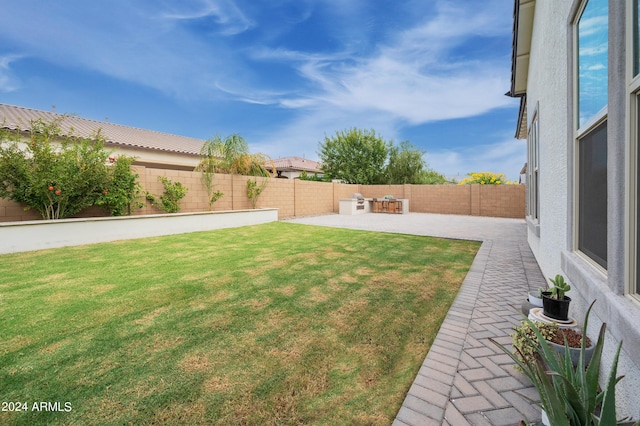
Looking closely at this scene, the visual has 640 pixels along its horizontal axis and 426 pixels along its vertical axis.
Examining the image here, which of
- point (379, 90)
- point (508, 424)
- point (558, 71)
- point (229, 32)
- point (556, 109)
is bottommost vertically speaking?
point (508, 424)

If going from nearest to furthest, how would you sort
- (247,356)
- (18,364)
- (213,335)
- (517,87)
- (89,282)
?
(18,364) < (247,356) < (213,335) < (89,282) < (517,87)

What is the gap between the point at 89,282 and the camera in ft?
14.3

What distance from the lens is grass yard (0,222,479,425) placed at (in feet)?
6.04

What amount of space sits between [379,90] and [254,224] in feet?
47.1

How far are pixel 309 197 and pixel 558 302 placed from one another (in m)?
15.5

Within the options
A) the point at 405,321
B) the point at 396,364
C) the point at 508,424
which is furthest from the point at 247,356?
the point at 508,424

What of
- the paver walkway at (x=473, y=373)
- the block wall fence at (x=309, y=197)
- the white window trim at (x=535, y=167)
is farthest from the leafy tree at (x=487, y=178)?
the paver walkway at (x=473, y=373)

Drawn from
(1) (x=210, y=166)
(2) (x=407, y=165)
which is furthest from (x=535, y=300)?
(2) (x=407, y=165)

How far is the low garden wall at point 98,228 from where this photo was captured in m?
6.48

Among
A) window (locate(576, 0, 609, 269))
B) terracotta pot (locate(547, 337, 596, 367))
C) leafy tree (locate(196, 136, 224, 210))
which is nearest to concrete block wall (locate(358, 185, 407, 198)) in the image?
leafy tree (locate(196, 136, 224, 210))

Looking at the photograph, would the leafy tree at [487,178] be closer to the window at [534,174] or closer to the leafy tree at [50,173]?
the window at [534,174]

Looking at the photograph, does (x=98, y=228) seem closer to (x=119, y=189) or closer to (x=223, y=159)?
(x=119, y=189)

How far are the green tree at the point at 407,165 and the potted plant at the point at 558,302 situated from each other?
85.6ft

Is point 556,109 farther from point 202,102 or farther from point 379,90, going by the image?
point 202,102
